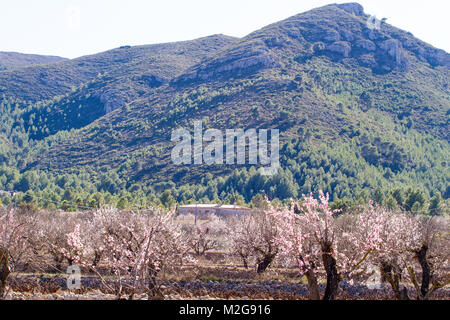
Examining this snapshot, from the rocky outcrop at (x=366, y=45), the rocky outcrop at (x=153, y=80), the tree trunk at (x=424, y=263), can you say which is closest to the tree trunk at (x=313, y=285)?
the tree trunk at (x=424, y=263)

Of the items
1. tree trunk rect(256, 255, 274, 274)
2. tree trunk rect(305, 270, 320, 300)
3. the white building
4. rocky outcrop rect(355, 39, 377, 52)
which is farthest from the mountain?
tree trunk rect(305, 270, 320, 300)

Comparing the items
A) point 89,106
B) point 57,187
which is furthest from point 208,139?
point 89,106

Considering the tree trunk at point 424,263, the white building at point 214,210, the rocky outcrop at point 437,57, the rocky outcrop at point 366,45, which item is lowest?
the white building at point 214,210

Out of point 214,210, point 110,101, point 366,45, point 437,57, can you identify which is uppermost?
point 366,45

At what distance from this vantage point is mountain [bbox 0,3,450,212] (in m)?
103

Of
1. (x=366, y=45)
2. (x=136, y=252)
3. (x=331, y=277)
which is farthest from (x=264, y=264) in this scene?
(x=366, y=45)

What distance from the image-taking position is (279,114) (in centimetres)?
11856

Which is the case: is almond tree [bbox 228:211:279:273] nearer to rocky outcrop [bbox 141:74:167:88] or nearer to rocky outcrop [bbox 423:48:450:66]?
rocky outcrop [bbox 141:74:167:88]

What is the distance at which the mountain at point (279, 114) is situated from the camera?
4065 inches

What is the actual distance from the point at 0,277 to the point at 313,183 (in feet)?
288

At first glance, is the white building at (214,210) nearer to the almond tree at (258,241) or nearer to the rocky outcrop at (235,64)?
the almond tree at (258,241)

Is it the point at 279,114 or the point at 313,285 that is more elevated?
the point at 279,114

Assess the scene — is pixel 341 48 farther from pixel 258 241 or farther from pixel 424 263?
pixel 424 263

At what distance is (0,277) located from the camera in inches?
606
